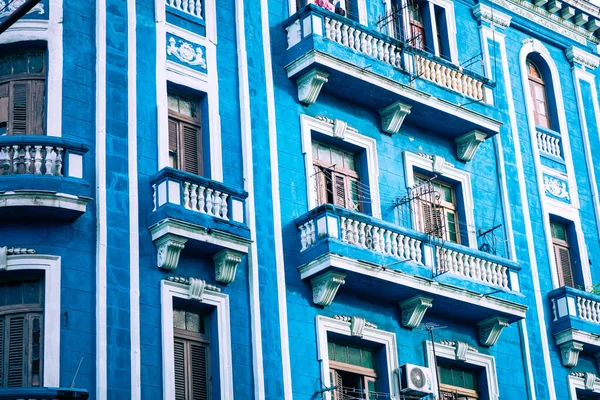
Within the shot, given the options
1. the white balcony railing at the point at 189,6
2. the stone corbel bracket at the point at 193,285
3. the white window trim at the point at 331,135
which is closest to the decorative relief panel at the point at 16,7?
the white balcony railing at the point at 189,6

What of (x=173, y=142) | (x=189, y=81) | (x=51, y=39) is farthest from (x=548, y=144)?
(x=51, y=39)

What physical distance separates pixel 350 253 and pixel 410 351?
262 centimetres

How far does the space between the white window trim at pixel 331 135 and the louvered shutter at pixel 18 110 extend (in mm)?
5532

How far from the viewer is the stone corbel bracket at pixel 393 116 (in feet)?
87.5

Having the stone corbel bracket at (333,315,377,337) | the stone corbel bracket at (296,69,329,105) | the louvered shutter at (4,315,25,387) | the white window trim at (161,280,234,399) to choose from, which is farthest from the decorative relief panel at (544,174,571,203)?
the louvered shutter at (4,315,25,387)

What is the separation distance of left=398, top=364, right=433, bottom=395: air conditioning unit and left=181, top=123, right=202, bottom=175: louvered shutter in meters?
5.30

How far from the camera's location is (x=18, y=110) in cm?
2255

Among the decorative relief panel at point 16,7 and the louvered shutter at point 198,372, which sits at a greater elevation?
the decorative relief panel at point 16,7

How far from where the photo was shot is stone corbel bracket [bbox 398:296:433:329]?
81.9 ft

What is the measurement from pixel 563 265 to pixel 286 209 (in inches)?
319

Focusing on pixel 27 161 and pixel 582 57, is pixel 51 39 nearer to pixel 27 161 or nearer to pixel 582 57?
pixel 27 161

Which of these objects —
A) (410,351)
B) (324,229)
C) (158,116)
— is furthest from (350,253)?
(158,116)

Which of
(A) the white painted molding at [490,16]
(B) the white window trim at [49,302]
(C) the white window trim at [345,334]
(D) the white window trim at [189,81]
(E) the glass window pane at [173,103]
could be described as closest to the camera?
(B) the white window trim at [49,302]

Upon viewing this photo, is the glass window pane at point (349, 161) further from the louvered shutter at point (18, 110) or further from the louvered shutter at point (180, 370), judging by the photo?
the louvered shutter at point (18, 110)
